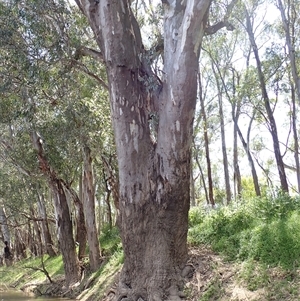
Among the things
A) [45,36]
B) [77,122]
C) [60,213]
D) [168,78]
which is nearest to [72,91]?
[77,122]

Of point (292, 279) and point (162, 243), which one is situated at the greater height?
point (162, 243)

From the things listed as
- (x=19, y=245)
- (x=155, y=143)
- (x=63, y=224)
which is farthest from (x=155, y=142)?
(x=19, y=245)

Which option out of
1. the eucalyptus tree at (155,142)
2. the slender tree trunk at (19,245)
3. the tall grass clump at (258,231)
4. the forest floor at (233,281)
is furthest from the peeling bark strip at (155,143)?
the slender tree trunk at (19,245)

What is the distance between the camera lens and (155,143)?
8.76 metres

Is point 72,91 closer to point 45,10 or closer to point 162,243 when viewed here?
point 45,10

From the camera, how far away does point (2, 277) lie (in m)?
28.3

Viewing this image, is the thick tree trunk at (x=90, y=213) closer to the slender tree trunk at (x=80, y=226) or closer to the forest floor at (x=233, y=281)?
the slender tree trunk at (x=80, y=226)

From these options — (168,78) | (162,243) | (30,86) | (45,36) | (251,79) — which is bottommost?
(162,243)

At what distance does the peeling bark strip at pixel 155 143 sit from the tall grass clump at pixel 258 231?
1.15 metres

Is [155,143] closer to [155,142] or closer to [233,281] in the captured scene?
[155,142]

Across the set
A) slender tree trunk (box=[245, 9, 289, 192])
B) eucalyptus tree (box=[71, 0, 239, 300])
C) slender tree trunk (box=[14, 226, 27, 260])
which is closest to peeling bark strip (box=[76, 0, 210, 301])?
eucalyptus tree (box=[71, 0, 239, 300])

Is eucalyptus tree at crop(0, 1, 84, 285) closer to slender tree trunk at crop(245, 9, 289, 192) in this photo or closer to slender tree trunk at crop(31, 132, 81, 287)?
slender tree trunk at crop(31, 132, 81, 287)

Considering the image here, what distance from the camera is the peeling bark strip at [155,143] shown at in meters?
8.20

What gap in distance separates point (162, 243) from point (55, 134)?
718 centimetres
